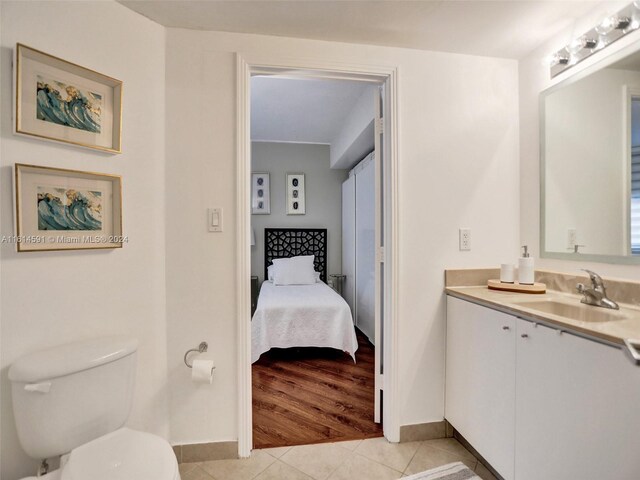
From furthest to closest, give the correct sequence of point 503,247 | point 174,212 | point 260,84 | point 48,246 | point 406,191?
point 260,84 < point 503,247 < point 406,191 < point 174,212 < point 48,246

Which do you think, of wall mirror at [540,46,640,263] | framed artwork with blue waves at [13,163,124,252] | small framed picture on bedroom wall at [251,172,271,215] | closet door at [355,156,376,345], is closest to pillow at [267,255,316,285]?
closet door at [355,156,376,345]

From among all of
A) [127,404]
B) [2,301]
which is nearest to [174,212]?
[2,301]

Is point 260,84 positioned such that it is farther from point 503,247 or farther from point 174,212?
point 503,247

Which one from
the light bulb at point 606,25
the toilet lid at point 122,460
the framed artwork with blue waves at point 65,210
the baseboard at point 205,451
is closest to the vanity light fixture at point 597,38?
the light bulb at point 606,25

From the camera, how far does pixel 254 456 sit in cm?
169

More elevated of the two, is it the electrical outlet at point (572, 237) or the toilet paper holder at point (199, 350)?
the electrical outlet at point (572, 237)

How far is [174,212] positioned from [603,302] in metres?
2.00

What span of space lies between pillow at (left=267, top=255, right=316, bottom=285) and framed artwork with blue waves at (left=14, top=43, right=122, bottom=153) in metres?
2.78

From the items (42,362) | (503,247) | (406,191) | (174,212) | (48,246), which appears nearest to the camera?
(42,362)

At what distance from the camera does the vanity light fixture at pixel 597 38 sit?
4.33 ft

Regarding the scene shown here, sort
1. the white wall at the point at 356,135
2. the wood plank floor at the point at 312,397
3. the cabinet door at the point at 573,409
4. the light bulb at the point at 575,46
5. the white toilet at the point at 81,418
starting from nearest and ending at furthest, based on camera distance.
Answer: the cabinet door at the point at 573,409, the white toilet at the point at 81,418, the light bulb at the point at 575,46, the wood plank floor at the point at 312,397, the white wall at the point at 356,135

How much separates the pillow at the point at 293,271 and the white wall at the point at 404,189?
236 cm

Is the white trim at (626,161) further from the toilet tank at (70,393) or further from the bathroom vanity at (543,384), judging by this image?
the toilet tank at (70,393)

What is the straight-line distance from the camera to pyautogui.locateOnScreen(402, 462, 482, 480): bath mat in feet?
4.97
